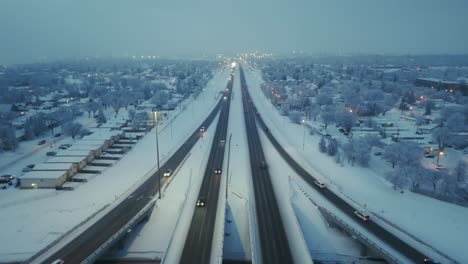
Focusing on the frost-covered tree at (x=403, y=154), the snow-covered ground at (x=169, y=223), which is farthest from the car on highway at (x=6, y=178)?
the frost-covered tree at (x=403, y=154)

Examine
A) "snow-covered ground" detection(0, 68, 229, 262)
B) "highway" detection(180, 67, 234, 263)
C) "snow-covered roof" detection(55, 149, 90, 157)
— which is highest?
"snow-covered roof" detection(55, 149, 90, 157)

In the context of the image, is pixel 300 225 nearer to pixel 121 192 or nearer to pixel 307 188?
pixel 307 188

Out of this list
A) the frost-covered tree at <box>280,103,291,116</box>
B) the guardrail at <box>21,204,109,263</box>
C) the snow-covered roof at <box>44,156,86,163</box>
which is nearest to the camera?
the guardrail at <box>21,204,109,263</box>

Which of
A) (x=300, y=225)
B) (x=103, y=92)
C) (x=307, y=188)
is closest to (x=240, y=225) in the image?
(x=300, y=225)

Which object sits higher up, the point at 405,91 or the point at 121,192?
the point at 405,91

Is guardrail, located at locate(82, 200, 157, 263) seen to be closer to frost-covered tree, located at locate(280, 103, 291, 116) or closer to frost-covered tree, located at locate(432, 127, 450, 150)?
frost-covered tree, located at locate(432, 127, 450, 150)

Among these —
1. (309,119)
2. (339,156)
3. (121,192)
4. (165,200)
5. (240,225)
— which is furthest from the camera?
(309,119)

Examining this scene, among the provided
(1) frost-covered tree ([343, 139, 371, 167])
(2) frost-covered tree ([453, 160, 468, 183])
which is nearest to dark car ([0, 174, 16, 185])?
(1) frost-covered tree ([343, 139, 371, 167])
